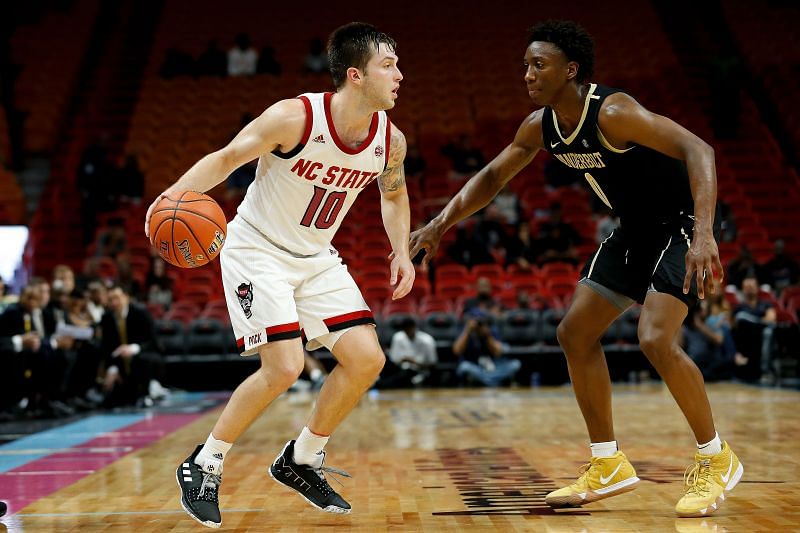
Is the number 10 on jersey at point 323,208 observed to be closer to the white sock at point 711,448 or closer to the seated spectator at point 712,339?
the white sock at point 711,448

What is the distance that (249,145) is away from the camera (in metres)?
3.91

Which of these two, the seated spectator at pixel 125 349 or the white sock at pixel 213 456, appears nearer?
the white sock at pixel 213 456

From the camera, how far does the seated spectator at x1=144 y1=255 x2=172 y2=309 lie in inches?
540

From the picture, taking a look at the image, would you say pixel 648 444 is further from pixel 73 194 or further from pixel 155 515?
pixel 73 194

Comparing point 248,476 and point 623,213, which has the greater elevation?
point 623,213

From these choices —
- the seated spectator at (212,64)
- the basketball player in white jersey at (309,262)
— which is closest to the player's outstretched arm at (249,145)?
the basketball player in white jersey at (309,262)

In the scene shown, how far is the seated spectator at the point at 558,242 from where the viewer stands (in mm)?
14586

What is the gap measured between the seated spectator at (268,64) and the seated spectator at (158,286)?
21.4ft

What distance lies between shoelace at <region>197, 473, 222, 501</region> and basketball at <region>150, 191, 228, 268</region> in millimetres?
860

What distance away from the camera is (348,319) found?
423 centimetres

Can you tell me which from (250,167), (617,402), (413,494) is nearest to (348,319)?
(413,494)

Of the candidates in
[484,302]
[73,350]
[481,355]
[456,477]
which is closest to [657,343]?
[456,477]

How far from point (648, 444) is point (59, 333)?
253 inches

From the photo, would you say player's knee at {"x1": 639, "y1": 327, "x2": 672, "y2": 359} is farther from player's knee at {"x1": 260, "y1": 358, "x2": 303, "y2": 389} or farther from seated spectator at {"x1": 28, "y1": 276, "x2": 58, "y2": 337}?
seated spectator at {"x1": 28, "y1": 276, "x2": 58, "y2": 337}
